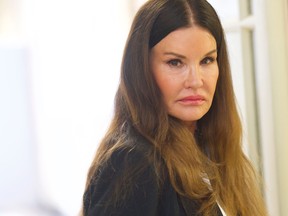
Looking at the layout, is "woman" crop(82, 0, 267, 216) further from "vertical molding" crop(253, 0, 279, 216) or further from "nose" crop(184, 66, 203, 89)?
"vertical molding" crop(253, 0, 279, 216)

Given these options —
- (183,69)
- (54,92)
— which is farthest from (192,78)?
(54,92)

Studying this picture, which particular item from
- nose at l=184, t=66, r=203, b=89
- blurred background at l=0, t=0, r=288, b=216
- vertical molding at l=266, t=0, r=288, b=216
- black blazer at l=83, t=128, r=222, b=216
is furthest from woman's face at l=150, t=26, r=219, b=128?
blurred background at l=0, t=0, r=288, b=216

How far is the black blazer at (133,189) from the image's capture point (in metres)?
0.89

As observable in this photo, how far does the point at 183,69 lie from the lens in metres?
1.02

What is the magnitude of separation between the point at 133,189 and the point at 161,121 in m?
0.19

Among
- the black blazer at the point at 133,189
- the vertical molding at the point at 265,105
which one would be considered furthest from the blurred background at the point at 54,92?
the black blazer at the point at 133,189

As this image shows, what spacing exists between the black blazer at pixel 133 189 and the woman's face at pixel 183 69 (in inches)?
5.4

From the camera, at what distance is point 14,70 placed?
1851mm

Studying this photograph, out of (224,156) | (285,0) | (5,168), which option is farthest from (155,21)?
(5,168)

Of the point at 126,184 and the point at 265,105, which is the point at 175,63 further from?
the point at 265,105

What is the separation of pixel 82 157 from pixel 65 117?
184 millimetres

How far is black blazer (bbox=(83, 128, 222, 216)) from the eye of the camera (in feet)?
2.92

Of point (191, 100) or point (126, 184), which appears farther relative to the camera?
point (191, 100)

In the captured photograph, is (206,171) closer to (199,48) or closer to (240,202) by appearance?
(240,202)
